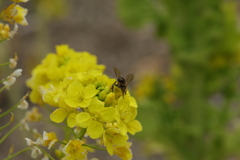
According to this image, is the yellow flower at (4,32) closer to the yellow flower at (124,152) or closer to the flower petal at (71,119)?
the flower petal at (71,119)

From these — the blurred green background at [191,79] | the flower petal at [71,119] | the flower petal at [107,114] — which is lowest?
the flower petal at [71,119]

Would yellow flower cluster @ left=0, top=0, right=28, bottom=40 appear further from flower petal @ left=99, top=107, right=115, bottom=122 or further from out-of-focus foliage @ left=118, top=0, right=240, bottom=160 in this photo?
out-of-focus foliage @ left=118, top=0, right=240, bottom=160

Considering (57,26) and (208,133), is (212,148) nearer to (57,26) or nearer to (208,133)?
(208,133)

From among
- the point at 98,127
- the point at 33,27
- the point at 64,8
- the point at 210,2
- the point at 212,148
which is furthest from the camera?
the point at 33,27

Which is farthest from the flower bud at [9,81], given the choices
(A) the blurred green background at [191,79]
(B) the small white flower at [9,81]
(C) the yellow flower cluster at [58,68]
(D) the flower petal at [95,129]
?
(A) the blurred green background at [191,79]

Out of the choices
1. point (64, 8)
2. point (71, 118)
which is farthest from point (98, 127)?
point (64, 8)
